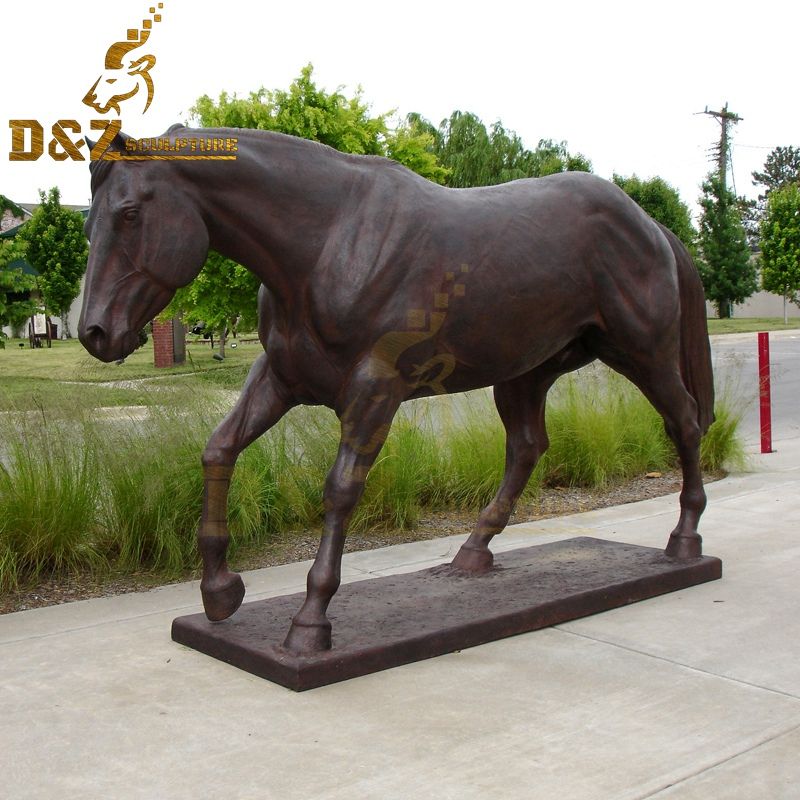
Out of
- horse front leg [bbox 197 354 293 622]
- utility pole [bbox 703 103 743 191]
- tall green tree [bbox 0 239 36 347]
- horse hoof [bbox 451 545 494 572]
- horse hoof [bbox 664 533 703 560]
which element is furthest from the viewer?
utility pole [bbox 703 103 743 191]

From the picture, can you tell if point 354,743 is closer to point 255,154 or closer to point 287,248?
point 287,248

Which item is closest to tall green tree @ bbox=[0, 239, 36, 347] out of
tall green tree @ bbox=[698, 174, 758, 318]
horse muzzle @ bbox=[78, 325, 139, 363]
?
horse muzzle @ bbox=[78, 325, 139, 363]

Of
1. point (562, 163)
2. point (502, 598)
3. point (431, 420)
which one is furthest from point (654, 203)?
point (502, 598)

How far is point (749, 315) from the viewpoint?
2183 inches

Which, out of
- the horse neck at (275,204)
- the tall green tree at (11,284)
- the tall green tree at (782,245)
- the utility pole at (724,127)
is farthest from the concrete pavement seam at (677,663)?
the utility pole at (724,127)

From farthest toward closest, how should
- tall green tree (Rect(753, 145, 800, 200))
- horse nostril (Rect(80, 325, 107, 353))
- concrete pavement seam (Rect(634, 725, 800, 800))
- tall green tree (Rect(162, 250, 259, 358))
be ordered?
1. tall green tree (Rect(753, 145, 800, 200))
2. tall green tree (Rect(162, 250, 259, 358))
3. horse nostril (Rect(80, 325, 107, 353))
4. concrete pavement seam (Rect(634, 725, 800, 800))

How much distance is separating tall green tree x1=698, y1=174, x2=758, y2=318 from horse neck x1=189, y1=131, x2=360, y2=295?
1577 inches

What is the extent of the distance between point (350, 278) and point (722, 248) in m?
40.7

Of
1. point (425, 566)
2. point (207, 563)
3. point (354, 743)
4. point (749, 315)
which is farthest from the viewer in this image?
point (749, 315)

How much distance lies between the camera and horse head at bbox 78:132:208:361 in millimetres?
2938

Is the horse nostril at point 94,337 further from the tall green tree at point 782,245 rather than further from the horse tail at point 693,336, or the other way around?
the tall green tree at point 782,245

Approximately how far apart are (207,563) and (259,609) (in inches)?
13.3

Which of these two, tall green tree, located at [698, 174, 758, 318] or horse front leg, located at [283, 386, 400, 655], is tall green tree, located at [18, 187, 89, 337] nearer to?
tall green tree, located at [698, 174, 758, 318]

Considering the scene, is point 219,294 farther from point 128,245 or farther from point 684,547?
point 128,245
